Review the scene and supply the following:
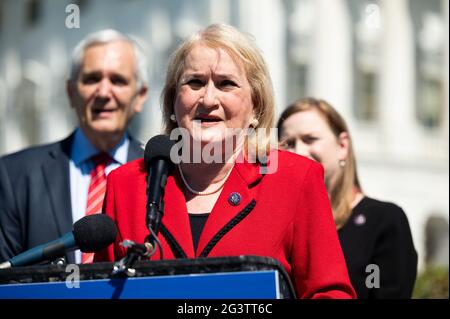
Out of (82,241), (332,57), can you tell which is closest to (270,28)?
(332,57)

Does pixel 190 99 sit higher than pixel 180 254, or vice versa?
pixel 190 99

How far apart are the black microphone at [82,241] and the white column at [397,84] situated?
23269 millimetres

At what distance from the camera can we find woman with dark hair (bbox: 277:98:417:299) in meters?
5.30

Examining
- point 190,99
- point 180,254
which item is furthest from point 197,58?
point 180,254

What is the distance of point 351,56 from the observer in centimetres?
2614

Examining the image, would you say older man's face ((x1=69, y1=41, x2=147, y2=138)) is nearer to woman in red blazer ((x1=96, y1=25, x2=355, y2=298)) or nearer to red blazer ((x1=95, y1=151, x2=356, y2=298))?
woman in red blazer ((x1=96, y1=25, x2=355, y2=298))

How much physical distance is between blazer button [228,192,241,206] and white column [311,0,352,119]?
21866 mm

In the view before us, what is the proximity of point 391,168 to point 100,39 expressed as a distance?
69.0 ft

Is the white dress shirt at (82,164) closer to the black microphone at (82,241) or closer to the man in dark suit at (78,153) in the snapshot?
the man in dark suit at (78,153)

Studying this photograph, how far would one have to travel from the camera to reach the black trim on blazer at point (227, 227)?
3.59 metres

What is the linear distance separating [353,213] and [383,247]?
0.23 metres

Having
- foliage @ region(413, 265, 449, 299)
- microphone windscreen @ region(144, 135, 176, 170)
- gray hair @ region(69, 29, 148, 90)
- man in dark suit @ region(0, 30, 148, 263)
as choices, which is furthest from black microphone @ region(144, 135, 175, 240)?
foliage @ region(413, 265, 449, 299)

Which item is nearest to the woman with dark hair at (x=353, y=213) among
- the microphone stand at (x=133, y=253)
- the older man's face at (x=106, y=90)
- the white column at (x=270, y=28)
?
the older man's face at (x=106, y=90)
